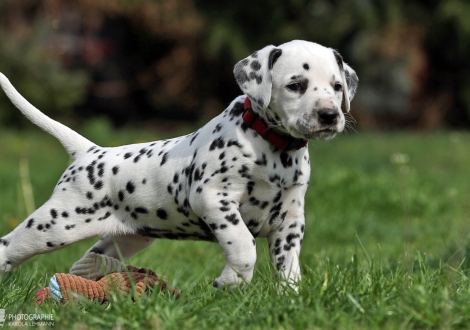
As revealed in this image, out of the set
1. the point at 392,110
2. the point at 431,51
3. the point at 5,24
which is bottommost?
the point at 392,110

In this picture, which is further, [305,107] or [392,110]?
[392,110]

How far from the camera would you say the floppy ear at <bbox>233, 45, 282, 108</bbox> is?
3.66 meters

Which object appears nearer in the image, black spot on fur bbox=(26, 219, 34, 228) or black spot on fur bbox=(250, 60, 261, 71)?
black spot on fur bbox=(250, 60, 261, 71)

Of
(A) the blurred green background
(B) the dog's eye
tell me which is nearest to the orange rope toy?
(B) the dog's eye

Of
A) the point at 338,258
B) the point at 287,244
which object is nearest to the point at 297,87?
the point at 287,244

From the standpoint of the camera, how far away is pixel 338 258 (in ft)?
16.1

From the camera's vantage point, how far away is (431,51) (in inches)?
741

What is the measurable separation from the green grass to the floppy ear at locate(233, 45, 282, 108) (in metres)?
0.90

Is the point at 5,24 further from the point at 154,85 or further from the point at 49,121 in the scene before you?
the point at 49,121

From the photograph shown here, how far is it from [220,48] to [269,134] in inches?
527

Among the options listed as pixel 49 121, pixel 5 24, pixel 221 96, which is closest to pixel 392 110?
pixel 221 96

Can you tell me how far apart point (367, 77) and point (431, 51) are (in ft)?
7.60

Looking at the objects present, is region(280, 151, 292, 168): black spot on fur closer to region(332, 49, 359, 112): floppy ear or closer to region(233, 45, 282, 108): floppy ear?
region(233, 45, 282, 108): floppy ear

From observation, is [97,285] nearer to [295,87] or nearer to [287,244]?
[287,244]
